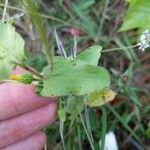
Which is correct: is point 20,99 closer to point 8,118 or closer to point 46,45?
point 8,118

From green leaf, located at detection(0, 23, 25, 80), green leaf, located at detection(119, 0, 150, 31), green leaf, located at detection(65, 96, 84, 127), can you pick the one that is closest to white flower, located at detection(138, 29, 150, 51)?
green leaf, located at detection(119, 0, 150, 31)

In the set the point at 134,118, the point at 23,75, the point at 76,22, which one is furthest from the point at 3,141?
the point at 76,22

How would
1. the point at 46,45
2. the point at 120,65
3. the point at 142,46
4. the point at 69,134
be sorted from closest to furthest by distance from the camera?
the point at 46,45 → the point at 142,46 → the point at 69,134 → the point at 120,65

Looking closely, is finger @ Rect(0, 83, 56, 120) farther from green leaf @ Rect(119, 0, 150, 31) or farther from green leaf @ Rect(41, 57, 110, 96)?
green leaf @ Rect(119, 0, 150, 31)

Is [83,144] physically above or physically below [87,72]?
below

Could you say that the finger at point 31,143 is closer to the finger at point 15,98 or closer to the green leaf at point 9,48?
the finger at point 15,98

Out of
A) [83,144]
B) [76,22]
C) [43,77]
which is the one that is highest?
[76,22]

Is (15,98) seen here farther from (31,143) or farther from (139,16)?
(139,16)

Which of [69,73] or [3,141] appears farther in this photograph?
[3,141]
